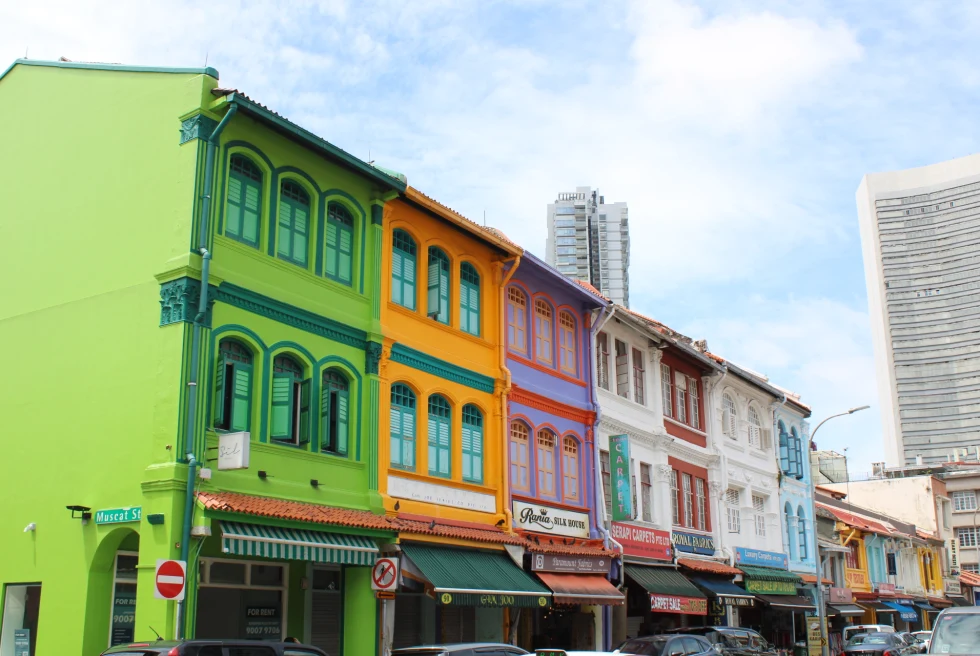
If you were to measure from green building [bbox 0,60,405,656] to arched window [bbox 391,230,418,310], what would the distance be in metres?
0.87

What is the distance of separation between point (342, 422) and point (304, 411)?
1.05 m

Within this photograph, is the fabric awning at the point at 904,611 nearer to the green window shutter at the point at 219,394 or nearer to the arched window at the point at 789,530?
the arched window at the point at 789,530

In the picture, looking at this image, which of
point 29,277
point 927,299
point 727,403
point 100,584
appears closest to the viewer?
point 100,584

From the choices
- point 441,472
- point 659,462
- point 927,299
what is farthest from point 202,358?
point 927,299

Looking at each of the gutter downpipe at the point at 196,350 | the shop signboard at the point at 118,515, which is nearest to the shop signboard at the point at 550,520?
the gutter downpipe at the point at 196,350

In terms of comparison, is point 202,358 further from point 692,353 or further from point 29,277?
point 692,353

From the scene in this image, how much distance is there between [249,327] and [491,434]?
7353 millimetres

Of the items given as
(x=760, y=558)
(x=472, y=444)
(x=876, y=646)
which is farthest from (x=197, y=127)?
(x=876, y=646)

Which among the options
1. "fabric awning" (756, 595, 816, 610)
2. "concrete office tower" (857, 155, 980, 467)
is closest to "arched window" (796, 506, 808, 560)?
"fabric awning" (756, 595, 816, 610)

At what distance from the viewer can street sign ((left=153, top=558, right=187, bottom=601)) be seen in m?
14.2

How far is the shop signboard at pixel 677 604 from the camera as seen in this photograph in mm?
26969

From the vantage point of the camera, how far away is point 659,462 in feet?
102

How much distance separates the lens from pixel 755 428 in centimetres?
3900

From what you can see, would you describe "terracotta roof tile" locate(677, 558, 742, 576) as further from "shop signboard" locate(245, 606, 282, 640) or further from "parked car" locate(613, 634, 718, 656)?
"shop signboard" locate(245, 606, 282, 640)
